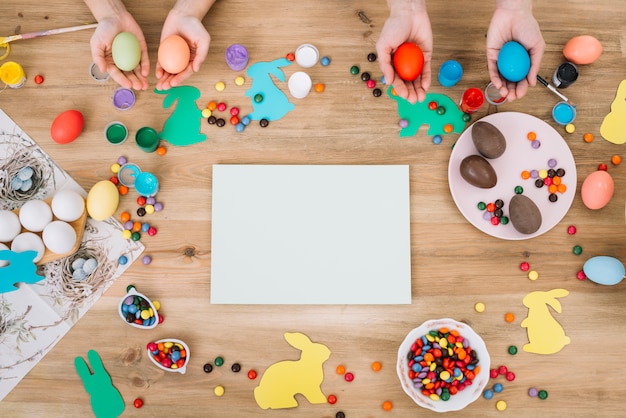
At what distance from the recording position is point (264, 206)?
1.17 m

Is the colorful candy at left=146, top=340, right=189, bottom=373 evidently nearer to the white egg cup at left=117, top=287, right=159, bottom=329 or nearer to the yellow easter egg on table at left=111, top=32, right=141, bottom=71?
the white egg cup at left=117, top=287, right=159, bottom=329

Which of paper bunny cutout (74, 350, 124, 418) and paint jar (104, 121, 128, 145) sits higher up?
paint jar (104, 121, 128, 145)

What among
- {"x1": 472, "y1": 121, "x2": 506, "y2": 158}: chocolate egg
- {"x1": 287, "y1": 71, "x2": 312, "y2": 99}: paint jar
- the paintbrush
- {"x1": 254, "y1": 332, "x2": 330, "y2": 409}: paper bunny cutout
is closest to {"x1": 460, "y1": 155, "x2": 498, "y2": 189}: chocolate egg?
{"x1": 472, "y1": 121, "x2": 506, "y2": 158}: chocolate egg

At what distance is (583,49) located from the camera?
1186mm

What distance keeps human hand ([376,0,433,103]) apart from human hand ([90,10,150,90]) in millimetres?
542

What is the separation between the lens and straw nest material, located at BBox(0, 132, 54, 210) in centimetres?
116

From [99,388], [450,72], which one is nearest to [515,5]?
[450,72]

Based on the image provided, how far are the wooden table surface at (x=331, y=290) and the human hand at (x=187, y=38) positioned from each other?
0.05m

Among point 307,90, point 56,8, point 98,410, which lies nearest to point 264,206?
point 307,90

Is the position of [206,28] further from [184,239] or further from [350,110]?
[184,239]

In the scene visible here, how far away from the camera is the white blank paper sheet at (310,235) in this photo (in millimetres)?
1152

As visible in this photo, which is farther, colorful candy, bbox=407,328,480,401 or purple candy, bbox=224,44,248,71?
purple candy, bbox=224,44,248,71

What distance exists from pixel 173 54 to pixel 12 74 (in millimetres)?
402

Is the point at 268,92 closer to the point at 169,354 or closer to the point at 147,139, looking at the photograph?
the point at 147,139
